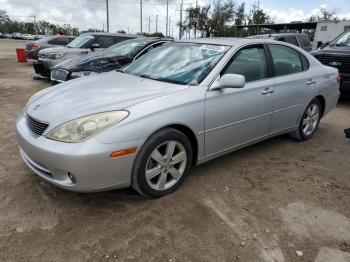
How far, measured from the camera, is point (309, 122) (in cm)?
510

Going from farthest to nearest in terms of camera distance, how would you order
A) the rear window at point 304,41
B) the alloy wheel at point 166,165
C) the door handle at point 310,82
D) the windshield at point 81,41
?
the rear window at point 304,41, the windshield at point 81,41, the door handle at point 310,82, the alloy wheel at point 166,165

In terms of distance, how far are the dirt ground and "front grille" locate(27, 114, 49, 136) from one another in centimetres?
66

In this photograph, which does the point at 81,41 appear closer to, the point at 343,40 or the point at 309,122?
the point at 343,40

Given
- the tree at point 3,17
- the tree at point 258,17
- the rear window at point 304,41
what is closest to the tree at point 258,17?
the tree at point 258,17

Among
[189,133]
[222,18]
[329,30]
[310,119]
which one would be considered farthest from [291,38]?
[222,18]

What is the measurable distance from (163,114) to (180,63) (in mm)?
1034

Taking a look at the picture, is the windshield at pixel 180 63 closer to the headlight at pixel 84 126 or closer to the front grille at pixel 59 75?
the headlight at pixel 84 126

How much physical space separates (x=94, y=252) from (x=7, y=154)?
2326 mm

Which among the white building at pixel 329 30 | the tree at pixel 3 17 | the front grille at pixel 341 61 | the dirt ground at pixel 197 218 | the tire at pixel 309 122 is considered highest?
the tree at pixel 3 17

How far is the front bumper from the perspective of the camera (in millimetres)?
2627

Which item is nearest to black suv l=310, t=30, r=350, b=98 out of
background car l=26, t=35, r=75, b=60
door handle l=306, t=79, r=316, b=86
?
door handle l=306, t=79, r=316, b=86

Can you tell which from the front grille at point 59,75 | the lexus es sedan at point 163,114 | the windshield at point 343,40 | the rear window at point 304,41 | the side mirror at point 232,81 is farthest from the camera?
the rear window at point 304,41

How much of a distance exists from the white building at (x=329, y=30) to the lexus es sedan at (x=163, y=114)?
19.8m

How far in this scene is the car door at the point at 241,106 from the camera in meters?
3.46
